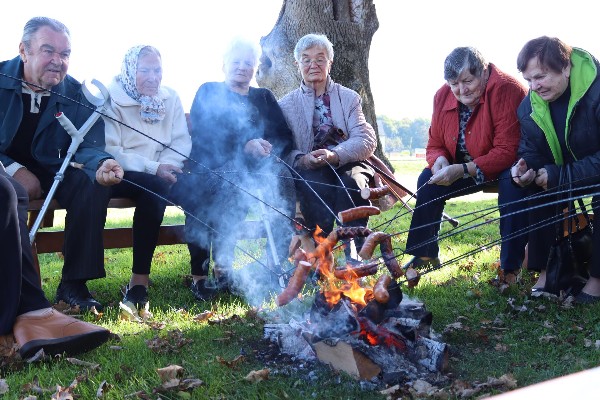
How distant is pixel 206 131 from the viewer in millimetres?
5570

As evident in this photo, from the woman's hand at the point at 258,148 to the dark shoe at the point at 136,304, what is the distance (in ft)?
Result: 4.56

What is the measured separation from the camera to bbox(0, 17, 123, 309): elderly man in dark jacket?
480cm

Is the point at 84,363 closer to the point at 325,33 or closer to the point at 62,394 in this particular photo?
the point at 62,394

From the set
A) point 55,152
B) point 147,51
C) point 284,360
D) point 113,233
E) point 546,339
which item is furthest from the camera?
point 113,233

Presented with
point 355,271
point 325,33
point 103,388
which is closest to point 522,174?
point 355,271

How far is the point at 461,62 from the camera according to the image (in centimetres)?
529

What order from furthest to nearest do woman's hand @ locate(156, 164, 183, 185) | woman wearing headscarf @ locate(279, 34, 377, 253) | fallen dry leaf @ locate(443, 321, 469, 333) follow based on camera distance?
woman wearing headscarf @ locate(279, 34, 377, 253)
woman's hand @ locate(156, 164, 183, 185)
fallen dry leaf @ locate(443, 321, 469, 333)

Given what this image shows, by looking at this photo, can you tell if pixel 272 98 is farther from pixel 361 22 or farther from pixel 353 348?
pixel 361 22

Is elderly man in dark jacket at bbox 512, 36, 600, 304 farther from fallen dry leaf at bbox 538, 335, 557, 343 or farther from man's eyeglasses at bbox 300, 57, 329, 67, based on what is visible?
man's eyeglasses at bbox 300, 57, 329, 67

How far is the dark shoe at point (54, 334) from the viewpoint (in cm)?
366

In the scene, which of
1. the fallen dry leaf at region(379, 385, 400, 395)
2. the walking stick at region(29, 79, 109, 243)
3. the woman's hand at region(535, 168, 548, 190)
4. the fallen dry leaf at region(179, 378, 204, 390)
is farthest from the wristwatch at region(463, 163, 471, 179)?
the fallen dry leaf at region(179, 378, 204, 390)

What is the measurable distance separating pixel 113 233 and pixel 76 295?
984 millimetres

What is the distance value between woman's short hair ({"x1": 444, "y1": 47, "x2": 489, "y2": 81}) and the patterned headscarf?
2.40 m

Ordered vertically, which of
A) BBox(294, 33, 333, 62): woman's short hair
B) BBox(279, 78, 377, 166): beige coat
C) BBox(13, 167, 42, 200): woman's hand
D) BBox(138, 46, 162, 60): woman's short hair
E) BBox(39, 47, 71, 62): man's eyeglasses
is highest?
BBox(294, 33, 333, 62): woman's short hair
